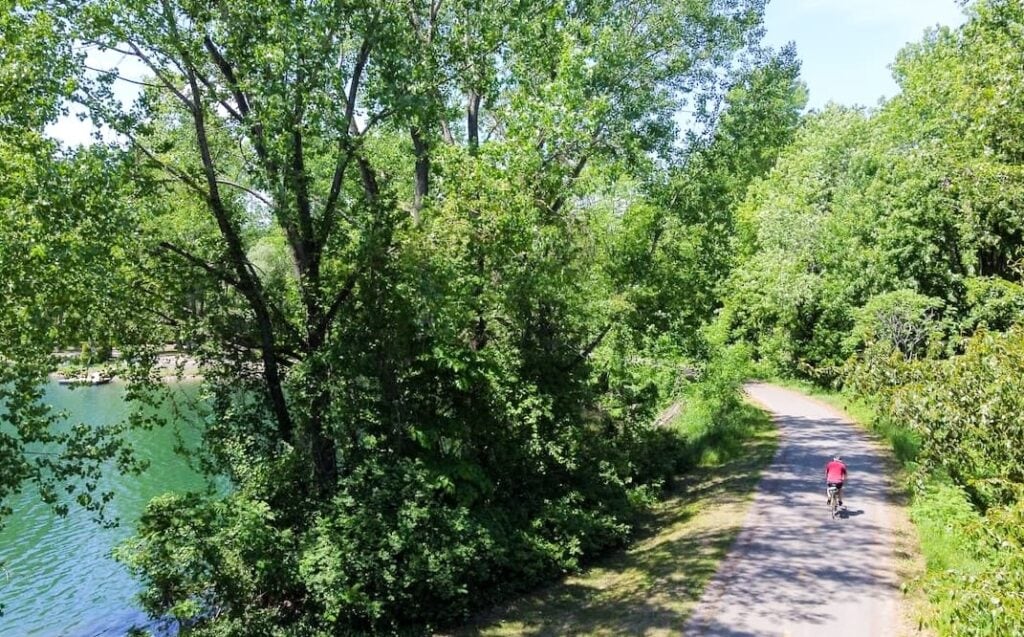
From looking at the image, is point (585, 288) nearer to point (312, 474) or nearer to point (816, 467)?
point (312, 474)

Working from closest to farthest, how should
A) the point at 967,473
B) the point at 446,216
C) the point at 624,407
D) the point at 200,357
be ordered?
the point at 967,473 < the point at 200,357 < the point at 446,216 < the point at 624,407

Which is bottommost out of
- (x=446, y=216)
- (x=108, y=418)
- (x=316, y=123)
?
(x=108, y=418)

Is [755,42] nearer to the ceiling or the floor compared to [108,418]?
nearer to the ceiling

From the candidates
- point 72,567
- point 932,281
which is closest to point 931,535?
point 932,281

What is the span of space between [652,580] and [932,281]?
2218 cm

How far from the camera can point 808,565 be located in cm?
1431

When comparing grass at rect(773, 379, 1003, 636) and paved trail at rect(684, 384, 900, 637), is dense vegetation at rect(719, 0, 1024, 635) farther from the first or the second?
paved trail at rect(684, 384, 900, 637)

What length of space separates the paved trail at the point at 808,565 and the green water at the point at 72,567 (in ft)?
35.2

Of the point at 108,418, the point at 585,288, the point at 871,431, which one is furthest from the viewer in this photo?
the point at 108,418

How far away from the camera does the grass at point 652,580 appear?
13.0m

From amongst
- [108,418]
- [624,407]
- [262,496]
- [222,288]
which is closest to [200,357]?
[222,288]

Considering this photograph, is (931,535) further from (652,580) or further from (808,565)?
(652,580)

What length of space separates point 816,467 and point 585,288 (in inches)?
377

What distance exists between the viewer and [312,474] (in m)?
14.2
